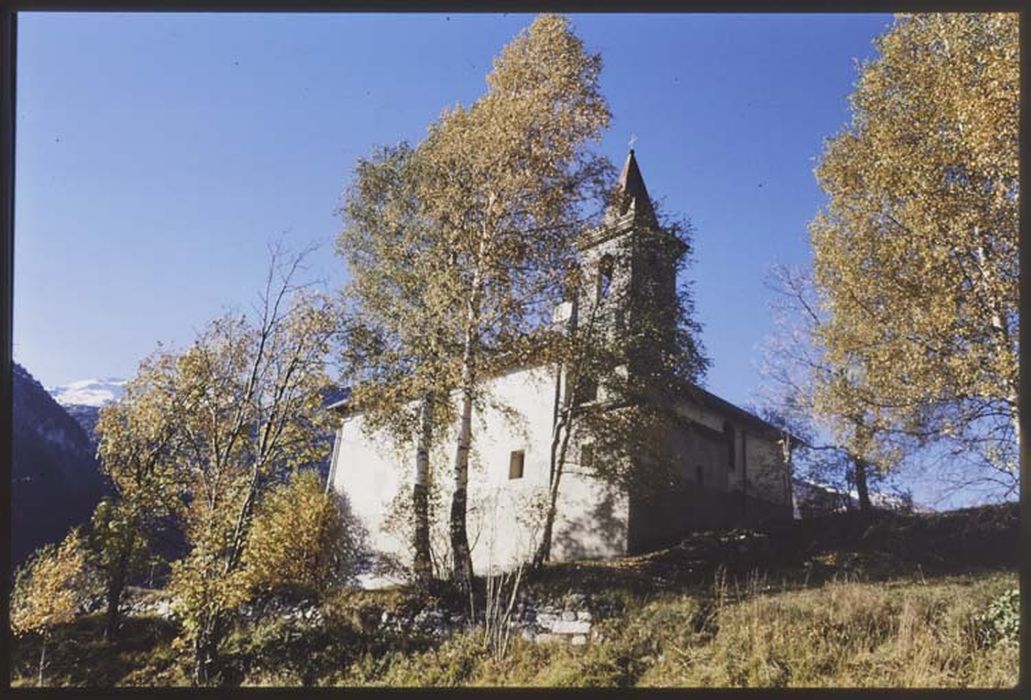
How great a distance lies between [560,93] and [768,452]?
1.95 meters

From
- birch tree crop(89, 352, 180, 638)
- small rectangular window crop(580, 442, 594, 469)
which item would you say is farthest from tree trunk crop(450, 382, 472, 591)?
birch tree crop(89, 352, 180, 638)

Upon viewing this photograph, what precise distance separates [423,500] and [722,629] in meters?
1.38

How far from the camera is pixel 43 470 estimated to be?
3342 mm

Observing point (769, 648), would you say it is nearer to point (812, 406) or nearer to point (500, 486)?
point (812, 406)

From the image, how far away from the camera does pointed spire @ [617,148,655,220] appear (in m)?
3.71

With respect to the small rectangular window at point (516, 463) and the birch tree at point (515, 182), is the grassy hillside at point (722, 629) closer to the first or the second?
the small rectangular window at point (516, 463)

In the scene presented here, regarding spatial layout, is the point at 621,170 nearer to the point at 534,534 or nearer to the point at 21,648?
the point at 534,534

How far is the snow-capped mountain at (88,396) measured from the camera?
11.2ft

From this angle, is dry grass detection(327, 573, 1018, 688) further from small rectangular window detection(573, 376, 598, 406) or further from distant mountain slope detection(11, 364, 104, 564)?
distant mountain slope detection(11, 364, 104, 564)

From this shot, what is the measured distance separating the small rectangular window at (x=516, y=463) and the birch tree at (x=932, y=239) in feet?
4.45

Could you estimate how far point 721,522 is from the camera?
3.46 m

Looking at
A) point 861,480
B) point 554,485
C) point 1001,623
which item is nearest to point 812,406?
point 861,480

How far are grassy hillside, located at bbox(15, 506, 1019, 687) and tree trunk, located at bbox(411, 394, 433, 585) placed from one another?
0.46 feet

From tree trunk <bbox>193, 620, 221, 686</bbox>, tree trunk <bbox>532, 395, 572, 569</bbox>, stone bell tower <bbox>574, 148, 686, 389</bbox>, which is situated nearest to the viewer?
tree trunk <bbox>193, 620, 221, 686</bbox>
